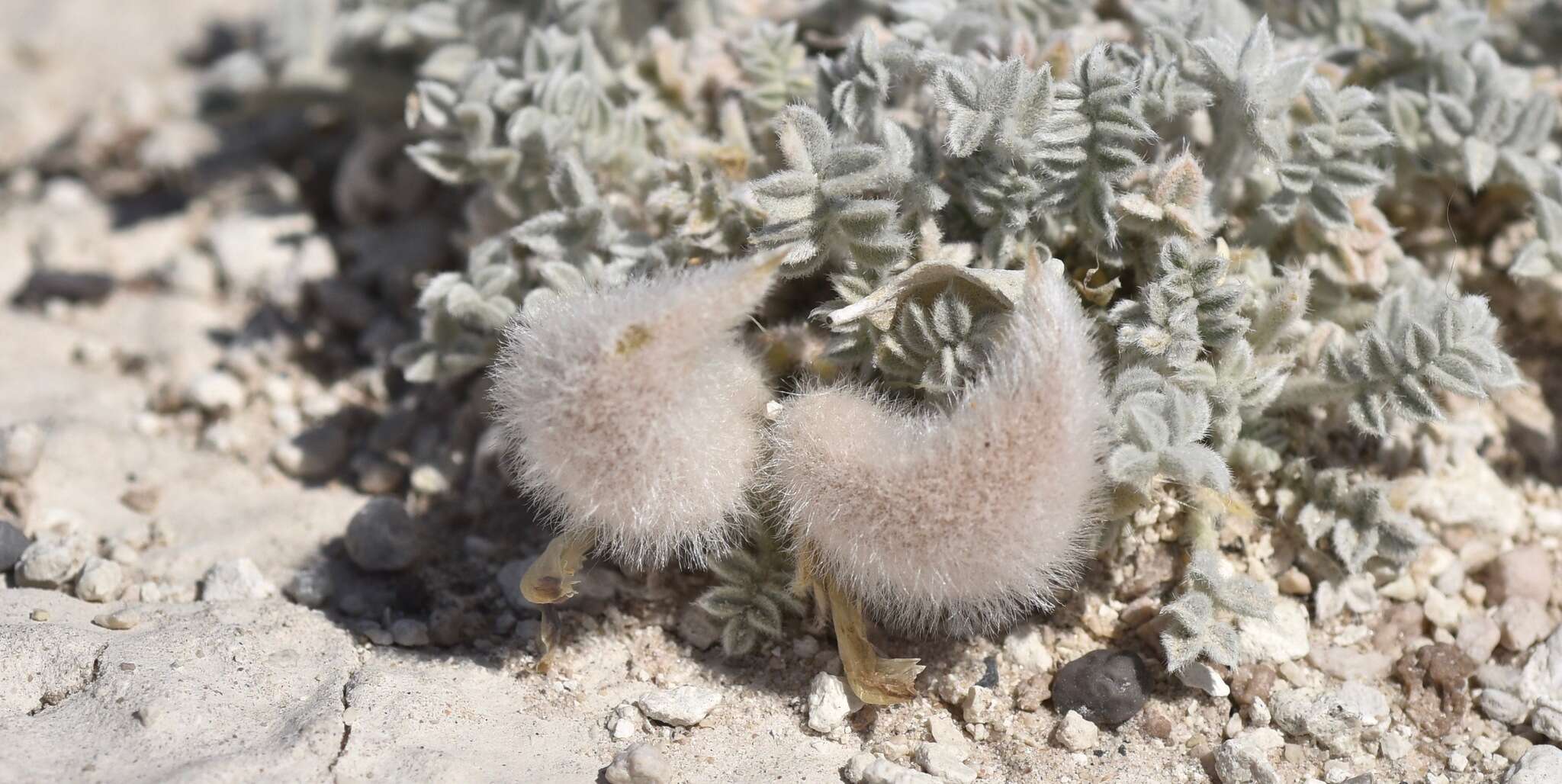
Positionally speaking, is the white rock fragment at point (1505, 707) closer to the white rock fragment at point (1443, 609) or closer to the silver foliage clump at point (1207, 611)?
the white rock fragment at point (1443, 609)

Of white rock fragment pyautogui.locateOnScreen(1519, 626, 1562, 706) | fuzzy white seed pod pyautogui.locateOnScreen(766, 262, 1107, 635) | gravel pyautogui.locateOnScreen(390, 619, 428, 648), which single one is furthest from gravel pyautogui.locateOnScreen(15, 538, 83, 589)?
white rock fragment pyautogui.locateOnScreen(1519, 626, 1562, 706)

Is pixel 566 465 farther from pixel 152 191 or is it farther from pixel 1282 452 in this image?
pixel 152 191

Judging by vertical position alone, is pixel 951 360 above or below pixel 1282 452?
above

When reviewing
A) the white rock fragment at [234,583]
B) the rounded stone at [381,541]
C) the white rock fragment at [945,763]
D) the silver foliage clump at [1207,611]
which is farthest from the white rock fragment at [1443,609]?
the white rock fragment at [234,583]

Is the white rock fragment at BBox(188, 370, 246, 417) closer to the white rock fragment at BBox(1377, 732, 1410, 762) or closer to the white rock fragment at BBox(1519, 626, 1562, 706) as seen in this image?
the white rock fragment at BBox(1377, 732, 1410, 762)

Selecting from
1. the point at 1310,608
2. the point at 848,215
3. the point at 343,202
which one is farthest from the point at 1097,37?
the point at 343,202
